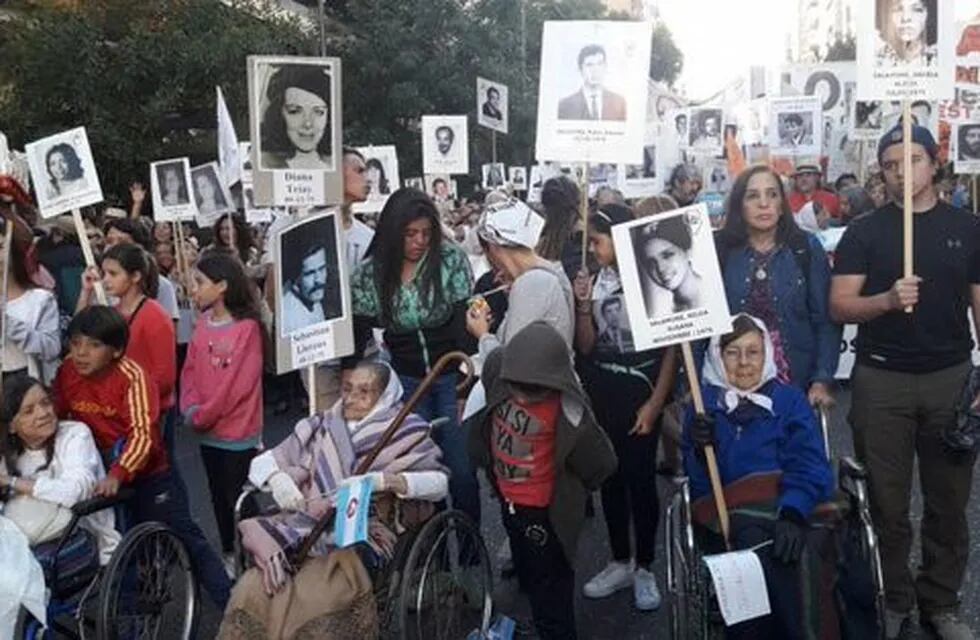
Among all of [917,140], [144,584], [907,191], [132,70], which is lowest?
[144,584]

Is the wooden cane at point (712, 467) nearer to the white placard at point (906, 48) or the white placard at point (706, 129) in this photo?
the white placard at point (906, 48)

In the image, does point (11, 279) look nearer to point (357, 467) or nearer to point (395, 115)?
point (357, 467)

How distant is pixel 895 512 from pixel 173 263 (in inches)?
284

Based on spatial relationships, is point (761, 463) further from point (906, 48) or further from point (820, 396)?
point (906, 48)

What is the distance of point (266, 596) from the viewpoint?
11.5 ft

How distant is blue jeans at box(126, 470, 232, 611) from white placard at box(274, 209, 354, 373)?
634 millimetres

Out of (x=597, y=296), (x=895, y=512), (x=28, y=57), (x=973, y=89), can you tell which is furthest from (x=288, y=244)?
(x=28, y=57)

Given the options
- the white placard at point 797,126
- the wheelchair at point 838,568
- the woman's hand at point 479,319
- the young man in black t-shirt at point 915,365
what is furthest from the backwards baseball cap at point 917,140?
the white placard at point 797,126

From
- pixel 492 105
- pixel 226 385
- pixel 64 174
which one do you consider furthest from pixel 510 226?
pixel 492 105

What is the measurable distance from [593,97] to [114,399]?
2.38 meters

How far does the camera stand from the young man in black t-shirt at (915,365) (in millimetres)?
3826

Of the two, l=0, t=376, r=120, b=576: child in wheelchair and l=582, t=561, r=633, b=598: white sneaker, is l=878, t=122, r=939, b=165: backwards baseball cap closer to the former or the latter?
l=582, t=561, r=633, b=598: white sneaker

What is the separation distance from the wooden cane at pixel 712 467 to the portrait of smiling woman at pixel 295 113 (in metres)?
1.76

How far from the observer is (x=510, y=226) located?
13.6 ft
